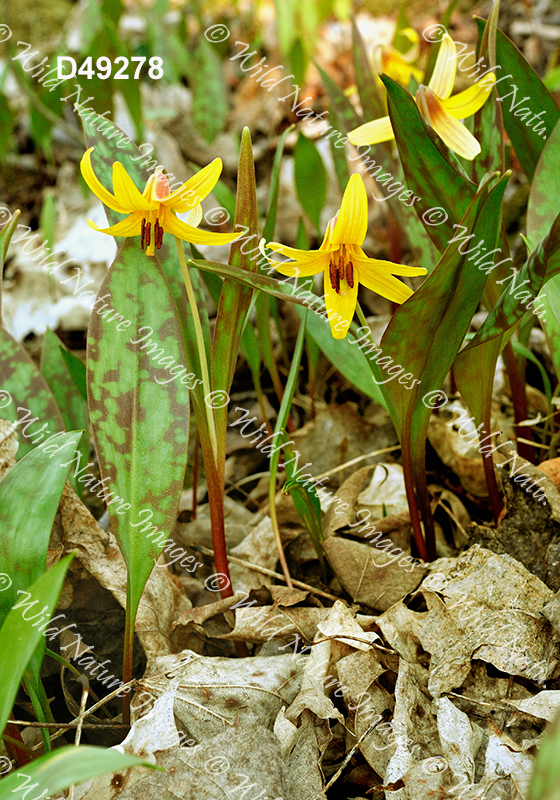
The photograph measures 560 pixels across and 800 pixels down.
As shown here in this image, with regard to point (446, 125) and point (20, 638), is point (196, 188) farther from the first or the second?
point (20, 638)

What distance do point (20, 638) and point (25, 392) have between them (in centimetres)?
65

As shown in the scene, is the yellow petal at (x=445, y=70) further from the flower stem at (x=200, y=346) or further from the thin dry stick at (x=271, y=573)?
the thin dry stick at (x=271, y=573)

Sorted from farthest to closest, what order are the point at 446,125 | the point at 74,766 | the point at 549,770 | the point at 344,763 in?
the point at 446,125
the point at 344,763
the point at 74,766
the point at 549,770

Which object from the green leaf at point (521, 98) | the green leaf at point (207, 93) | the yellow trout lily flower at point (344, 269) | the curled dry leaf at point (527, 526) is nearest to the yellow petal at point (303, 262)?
the yellow trout lily flower at point (344, 269)

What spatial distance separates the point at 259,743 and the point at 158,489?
1.28 ft

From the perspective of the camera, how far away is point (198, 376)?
40.3 inches

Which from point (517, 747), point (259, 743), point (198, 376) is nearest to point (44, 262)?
point (198, 376)

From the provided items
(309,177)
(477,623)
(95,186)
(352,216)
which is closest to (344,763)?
(477,623)

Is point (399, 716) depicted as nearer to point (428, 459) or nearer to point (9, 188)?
point (428, 459)

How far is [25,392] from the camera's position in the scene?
119 centimetres

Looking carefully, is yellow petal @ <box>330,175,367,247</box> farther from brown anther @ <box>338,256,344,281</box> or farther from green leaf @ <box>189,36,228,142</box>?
green leaf @ <box>189,36,228,142</box>

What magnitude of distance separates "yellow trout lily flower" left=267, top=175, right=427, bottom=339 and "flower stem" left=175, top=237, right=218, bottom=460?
0.18 meters

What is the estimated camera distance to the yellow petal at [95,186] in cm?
77

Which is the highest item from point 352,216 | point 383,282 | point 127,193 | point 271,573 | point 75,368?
Result: point 127,193
